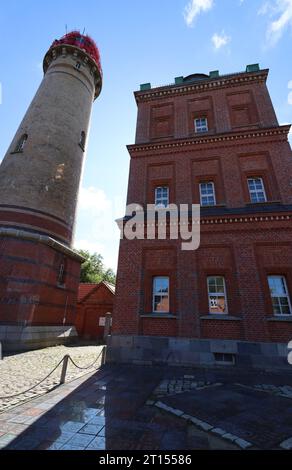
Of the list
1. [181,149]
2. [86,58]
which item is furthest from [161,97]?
[86,58]

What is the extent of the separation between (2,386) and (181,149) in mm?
13116

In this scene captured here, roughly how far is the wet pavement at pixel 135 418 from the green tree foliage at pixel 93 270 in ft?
90.0

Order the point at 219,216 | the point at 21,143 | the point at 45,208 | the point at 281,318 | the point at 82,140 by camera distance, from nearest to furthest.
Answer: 1. the point at 281,318
2. the point at 219,216
3. the point at 45,208
4. the point at 21,143
5. the point at 82,140

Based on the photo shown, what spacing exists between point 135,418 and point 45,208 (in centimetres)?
1316

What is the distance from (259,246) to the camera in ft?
35.4

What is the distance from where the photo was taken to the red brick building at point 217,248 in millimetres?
9727

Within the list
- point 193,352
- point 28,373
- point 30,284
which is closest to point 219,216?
point 193,352

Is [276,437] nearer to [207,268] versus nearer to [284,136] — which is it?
[207,268]

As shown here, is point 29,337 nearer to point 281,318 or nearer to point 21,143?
point 281,318

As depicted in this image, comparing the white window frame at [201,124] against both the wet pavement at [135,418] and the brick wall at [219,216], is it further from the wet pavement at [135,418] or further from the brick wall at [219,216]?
the wet pavement at [135,418]

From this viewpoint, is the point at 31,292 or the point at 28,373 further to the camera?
the point at 31,292

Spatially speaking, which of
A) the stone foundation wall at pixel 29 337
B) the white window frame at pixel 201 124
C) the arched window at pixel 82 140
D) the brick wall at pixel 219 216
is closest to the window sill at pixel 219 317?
the brick wall at pixel 219 216

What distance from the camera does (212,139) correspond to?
13547 millimetres

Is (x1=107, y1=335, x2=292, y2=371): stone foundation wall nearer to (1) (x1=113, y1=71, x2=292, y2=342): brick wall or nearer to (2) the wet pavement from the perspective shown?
(1) (x1=113, y1=71, x2=292, y2=342): brick wall
